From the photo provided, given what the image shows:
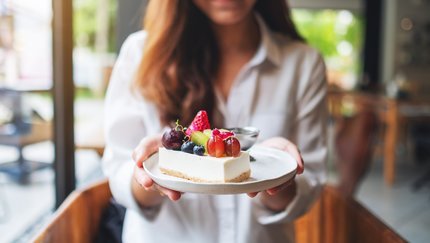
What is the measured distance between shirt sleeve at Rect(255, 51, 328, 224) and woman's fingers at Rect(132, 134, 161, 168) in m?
0.29

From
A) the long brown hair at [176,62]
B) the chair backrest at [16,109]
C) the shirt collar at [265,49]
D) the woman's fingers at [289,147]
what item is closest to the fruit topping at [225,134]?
the woman's fingers at [289,147]

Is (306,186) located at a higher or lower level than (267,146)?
lower

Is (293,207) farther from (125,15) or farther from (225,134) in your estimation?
(125,15)

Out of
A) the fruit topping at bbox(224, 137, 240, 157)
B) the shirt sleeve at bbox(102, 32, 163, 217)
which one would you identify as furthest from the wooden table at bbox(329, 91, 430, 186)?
the fruit topping at bbox(224, 137, 240, 157)

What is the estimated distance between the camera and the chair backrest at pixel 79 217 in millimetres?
867

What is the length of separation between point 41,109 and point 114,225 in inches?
19.3

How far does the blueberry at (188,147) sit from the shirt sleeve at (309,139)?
28 centimetres

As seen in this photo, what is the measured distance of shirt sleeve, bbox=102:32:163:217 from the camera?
0.85m

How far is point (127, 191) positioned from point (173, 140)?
0.23 m

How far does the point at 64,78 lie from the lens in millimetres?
1338

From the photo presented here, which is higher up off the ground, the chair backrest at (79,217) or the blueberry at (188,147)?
the blueberry at (188,147)

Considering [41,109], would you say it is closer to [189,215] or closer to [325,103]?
[189,215]

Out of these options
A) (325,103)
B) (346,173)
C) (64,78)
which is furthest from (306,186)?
Result: (346,173)

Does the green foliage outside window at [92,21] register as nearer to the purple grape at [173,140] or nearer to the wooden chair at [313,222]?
the wooden chair at [313,222]
